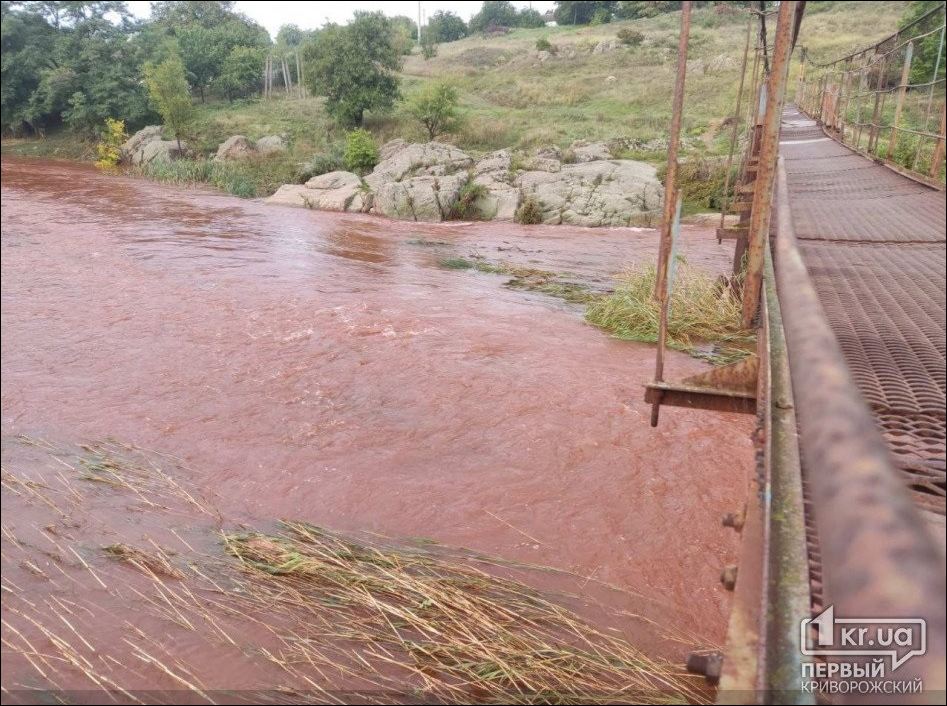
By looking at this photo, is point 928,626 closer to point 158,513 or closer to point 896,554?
point 896,554

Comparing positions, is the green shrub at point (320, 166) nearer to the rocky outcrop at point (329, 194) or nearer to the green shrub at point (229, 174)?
the green shrub at point (229, 174)

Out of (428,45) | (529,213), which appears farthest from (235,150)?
(428,45)

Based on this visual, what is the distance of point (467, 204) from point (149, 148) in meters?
15.9

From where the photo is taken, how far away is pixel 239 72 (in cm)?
3719

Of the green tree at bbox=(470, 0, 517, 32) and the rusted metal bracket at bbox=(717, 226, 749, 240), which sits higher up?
the green tree at bbox=(470, 0, 517, 32)

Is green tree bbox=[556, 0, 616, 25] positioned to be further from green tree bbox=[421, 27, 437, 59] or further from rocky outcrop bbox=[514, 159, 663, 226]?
rocky outcrop bbox=[514, 159, 663, 226]

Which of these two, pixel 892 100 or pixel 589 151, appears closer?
pixel 589 151

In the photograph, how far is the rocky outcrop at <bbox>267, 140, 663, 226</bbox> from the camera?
16000mm

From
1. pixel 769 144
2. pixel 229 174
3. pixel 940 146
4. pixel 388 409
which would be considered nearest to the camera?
pixel 769 144

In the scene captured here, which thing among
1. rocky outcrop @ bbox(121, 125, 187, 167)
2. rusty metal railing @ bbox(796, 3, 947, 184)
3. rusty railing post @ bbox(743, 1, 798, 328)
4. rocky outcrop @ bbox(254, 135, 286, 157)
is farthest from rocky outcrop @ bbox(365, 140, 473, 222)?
rusty railing post @ bbox(743, 1, 798, 328)

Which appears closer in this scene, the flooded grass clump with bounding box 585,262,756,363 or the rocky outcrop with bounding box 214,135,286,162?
the flooded grass clump with bounding box 585,262,756,363

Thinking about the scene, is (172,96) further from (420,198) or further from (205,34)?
(205,34)

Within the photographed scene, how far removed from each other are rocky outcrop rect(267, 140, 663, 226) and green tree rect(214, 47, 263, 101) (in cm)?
2153

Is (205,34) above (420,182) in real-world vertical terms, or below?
above
